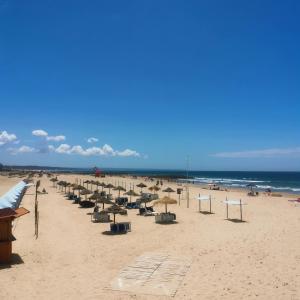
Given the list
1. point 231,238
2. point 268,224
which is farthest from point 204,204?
point 231,238

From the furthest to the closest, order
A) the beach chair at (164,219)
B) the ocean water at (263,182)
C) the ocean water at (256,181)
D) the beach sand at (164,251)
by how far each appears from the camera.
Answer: the ocean water at (256,181) → the ocean water at (263,182) → the beach chair at (164,219) → the beach sand at (164,251)

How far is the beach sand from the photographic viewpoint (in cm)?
858

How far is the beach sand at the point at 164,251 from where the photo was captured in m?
8.58

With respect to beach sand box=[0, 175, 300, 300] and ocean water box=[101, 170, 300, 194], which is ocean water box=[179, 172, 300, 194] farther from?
beach sand box=[0, 175, 300, 300]

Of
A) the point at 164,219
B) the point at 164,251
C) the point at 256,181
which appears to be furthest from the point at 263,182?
the point at 164,251

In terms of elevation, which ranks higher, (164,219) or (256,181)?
(256,181)

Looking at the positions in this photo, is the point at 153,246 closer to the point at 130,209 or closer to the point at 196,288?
the point at 196,288

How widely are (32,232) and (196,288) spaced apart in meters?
9.44

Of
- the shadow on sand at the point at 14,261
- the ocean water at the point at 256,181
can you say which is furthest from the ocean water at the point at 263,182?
the shadow on sand at the point at 14,261

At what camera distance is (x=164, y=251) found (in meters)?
12.4

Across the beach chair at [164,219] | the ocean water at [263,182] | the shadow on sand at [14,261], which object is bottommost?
the shadow on sand at [14,261]

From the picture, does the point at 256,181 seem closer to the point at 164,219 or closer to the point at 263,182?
the point at 263,182

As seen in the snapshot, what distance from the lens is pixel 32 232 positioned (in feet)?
51.4

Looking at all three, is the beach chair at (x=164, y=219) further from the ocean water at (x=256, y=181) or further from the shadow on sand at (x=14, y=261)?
the ocean water at (x=256, y=181)
